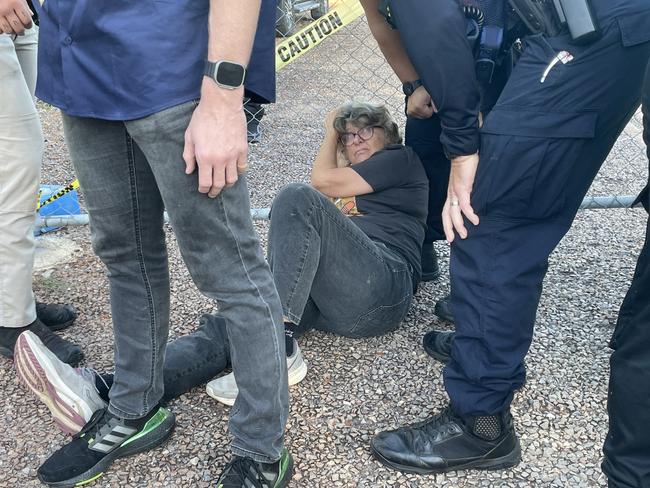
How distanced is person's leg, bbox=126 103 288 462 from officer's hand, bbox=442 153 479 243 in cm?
61

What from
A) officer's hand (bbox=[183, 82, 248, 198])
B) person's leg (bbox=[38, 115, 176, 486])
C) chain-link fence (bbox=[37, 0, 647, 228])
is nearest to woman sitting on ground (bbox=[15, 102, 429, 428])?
person's leg (bbox=[38, 115, 176, 486])

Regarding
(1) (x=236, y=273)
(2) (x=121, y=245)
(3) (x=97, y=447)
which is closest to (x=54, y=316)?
(3) (x=97, y=447)

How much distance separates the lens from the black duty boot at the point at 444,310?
9.27ft

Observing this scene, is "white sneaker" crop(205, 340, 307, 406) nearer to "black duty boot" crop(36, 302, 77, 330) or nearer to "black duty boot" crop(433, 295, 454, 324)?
"black duty boot" crop(433, 295, 454, 324)

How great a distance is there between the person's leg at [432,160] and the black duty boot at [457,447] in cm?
117

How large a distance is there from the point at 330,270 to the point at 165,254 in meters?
0.70

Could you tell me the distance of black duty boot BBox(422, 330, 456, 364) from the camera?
257 centimetres

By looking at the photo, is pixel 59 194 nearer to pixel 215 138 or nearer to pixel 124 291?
pixel 124 291

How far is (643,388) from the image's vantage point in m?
1.42

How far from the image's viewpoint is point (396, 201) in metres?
2.79

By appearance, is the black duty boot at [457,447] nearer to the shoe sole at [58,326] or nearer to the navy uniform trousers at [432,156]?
the navy uniform trousers at [432,156]

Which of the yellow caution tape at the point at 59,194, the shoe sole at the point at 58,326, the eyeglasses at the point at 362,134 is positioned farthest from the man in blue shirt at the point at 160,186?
the yellow caution tape at the point at 59,194

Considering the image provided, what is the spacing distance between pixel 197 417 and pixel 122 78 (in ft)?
4.33

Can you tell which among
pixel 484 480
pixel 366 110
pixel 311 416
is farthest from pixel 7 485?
pixel 366 110
